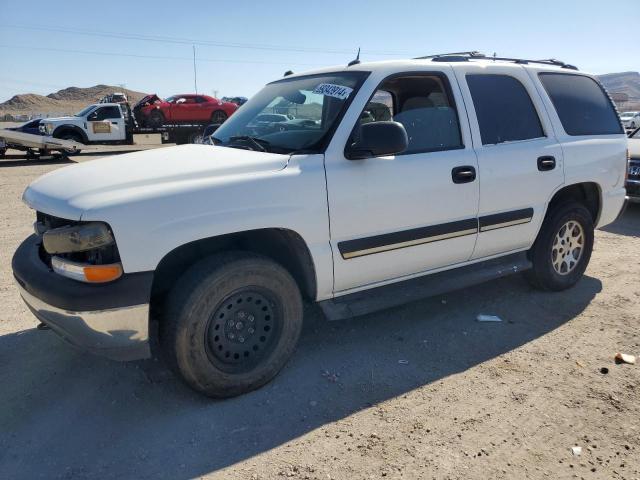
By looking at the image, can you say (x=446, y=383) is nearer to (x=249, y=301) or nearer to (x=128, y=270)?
(x=249, y=301)

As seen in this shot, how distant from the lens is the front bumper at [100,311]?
2.50 metres

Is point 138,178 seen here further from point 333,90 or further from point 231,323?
point 333,90

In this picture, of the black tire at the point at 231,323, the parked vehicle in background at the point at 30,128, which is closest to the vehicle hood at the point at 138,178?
the black tire at the point at 231,323

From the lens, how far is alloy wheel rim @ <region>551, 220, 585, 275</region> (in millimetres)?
4452

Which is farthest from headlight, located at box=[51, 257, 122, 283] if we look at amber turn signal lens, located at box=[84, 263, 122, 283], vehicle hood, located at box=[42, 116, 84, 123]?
vehicle hood, located at box=[42, 116, 84, 123]

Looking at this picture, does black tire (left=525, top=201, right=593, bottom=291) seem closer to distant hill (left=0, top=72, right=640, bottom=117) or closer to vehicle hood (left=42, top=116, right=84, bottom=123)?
vehicle hood (left=42, top=116, right=84, bottom=123)

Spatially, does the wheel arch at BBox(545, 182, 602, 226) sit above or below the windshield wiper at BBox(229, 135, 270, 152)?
below

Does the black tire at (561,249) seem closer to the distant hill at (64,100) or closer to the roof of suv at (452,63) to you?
the roof of suv at (452,63)

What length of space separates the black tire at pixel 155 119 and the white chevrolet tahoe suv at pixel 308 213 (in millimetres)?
18297

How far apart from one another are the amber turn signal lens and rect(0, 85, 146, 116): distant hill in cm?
8557

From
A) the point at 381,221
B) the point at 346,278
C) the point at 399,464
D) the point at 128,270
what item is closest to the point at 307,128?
the point at 381,221

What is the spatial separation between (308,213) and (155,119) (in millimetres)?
19798

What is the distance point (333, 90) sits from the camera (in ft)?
11.2

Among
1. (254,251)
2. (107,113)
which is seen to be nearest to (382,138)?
(254,251)
